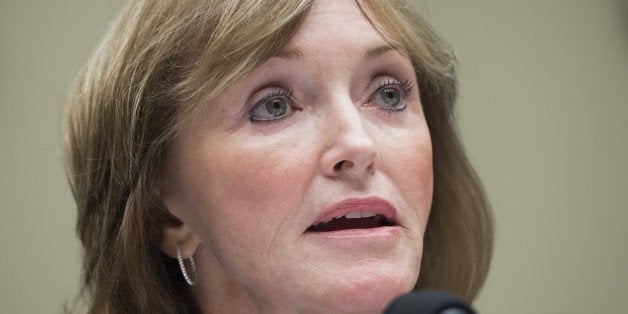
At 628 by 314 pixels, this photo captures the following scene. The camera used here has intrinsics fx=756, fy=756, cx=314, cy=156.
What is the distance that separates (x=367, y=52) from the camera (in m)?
1.11

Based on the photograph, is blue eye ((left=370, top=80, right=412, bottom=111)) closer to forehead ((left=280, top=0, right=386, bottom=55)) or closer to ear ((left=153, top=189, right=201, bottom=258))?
forehead ((left=280, top=0, right=386, bottom=55))

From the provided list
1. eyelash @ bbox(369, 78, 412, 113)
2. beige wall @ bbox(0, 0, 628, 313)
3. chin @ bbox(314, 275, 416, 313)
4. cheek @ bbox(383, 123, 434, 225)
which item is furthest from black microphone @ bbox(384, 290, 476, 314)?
beige wall @ bbox(0, 0, 628, 313)

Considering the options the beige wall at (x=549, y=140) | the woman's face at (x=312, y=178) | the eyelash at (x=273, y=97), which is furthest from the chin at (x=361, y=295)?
the beige wall at (x=549, y=140)

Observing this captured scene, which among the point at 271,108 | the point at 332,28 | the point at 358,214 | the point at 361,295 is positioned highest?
the point at 332,28

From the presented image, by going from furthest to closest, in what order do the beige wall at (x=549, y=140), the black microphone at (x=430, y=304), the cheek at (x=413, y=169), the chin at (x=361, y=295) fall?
the beige wall at (x=549, y=140) < the cheek at (x=413, y=169) < the chin at (x=361, y=295) < the black microphone at (x=430, y=304)

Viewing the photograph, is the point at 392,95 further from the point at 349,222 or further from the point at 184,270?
the point at 184,270

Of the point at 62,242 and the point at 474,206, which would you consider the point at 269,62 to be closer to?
the point at 474,206

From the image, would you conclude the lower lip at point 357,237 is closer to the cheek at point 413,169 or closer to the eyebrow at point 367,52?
the cheek at point 413,169

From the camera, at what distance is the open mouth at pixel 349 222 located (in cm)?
103

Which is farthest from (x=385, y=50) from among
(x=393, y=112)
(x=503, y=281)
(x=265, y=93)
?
(x=503, y=281)

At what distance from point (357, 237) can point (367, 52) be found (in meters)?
0.28

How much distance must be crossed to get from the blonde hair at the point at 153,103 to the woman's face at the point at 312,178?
34 millimetres

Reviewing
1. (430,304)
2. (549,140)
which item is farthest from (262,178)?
(549,140)

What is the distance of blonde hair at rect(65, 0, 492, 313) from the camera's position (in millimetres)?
1075
